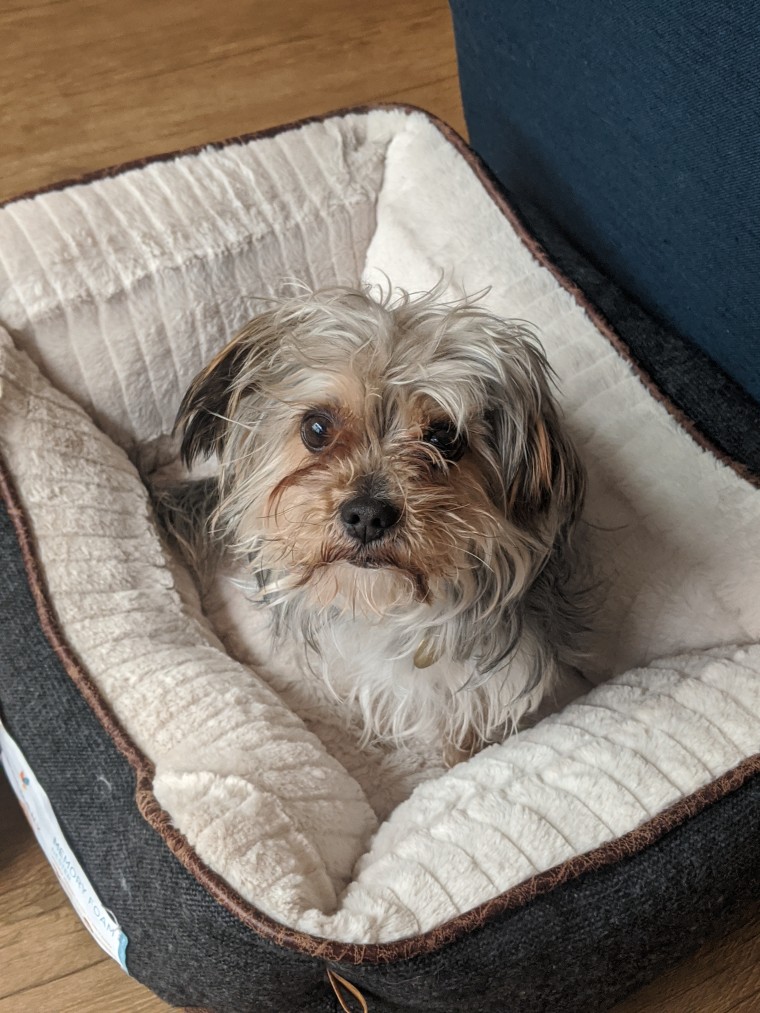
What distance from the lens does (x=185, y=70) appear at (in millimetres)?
3525

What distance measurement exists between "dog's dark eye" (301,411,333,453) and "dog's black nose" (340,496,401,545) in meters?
0.14

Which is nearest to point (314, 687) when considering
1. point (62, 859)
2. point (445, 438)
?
point (62, 859)

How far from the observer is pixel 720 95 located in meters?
1.67

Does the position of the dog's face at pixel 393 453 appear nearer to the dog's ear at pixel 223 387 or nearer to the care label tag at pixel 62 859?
the dog's ear at pixel 223 387

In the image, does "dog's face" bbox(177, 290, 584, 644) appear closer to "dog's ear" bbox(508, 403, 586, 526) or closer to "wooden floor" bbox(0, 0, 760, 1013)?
"dog's ear" bbox(508, 403, 586, 526)

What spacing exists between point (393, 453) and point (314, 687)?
0.65 meters

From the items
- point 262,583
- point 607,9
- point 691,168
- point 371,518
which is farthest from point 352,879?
point 607,9

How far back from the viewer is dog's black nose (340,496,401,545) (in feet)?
4.77

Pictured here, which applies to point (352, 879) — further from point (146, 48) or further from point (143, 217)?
point (146, 48)

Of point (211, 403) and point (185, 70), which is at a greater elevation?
point (185, 70)

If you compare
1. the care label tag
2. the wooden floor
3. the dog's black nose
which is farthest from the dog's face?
the wooden floor

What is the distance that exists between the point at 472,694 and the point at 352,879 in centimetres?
37

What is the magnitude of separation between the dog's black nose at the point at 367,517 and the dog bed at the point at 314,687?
0.43m

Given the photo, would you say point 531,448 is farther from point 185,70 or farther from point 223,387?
point 185,70
